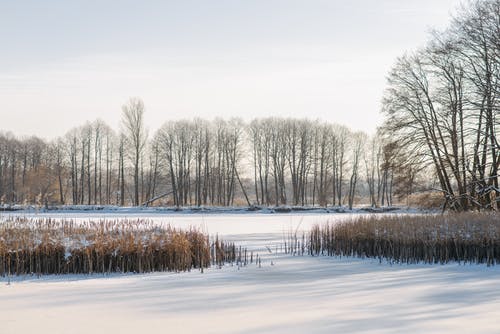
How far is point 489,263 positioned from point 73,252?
915 centimetres

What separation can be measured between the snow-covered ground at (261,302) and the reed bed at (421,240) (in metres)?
1.36

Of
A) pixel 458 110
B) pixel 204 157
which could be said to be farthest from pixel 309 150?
pixel 458 110

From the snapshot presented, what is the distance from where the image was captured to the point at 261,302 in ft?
27.8

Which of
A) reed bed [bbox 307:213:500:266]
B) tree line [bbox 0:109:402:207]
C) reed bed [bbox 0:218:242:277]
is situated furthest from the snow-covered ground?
tree line [bbox 0:109:402:207]

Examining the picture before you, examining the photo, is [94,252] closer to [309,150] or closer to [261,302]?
[261,302]

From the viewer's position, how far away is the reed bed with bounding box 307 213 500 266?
45.2 ft

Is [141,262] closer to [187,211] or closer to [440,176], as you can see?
[440,176]

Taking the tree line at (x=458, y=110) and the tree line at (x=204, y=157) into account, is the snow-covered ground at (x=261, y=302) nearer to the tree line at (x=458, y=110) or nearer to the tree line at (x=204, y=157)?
the tree line at (x=458, y=110)

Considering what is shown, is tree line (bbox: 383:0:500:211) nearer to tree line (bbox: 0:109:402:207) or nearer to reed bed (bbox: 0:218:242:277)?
reed bed (bbox: 0:218:242:277)

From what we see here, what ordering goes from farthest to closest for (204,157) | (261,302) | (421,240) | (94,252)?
1. (204,157)
2. (421,240)
3. (94,252)
4. (261,302)

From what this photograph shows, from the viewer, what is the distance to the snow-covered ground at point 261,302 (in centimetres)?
689

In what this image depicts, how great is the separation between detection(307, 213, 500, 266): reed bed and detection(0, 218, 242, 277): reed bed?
14.7ft

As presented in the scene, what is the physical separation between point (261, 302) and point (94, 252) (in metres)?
4.53

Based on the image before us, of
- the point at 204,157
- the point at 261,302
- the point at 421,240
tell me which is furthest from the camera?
the point at 204,157
